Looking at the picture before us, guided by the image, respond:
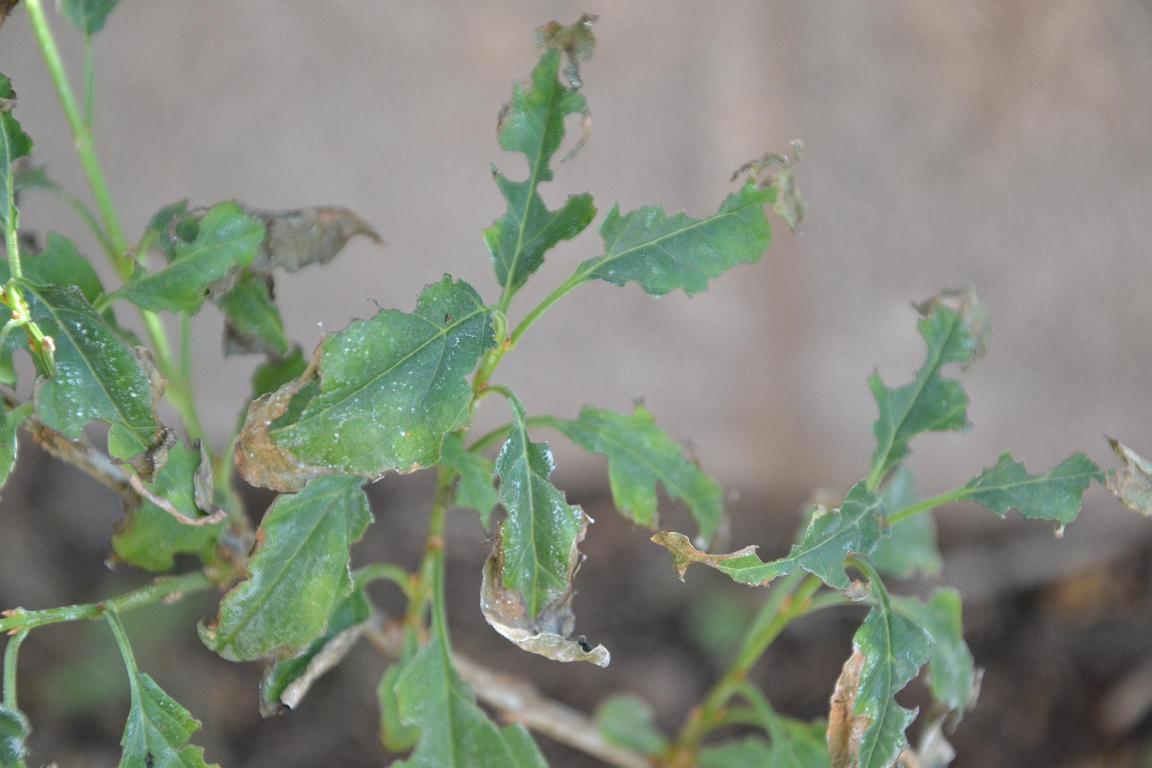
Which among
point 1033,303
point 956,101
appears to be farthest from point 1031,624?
point 956,101

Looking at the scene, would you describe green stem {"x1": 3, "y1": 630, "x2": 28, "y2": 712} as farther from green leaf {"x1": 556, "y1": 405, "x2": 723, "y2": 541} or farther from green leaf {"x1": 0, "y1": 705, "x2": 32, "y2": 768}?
green leaf {"x1": 556, "y1": 405, "x2": 723, "y2": 541}

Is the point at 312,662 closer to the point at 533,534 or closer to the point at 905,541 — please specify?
the point at 533,534

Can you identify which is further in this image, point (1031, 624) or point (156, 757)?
point (1031, 624)

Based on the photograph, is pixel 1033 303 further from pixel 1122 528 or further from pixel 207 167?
pixel 207 167

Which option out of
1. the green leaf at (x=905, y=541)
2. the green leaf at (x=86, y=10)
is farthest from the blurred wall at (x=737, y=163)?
the green leaf at (x=86, y=10)

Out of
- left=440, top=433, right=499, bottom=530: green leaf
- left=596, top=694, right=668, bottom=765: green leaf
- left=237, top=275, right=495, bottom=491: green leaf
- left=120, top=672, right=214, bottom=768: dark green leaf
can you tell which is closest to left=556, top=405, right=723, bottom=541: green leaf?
left=440, top=433, right=499, bottom=530: green leaf

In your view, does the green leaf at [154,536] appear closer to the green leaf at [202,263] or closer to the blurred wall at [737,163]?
the green leaf at [202,263]
